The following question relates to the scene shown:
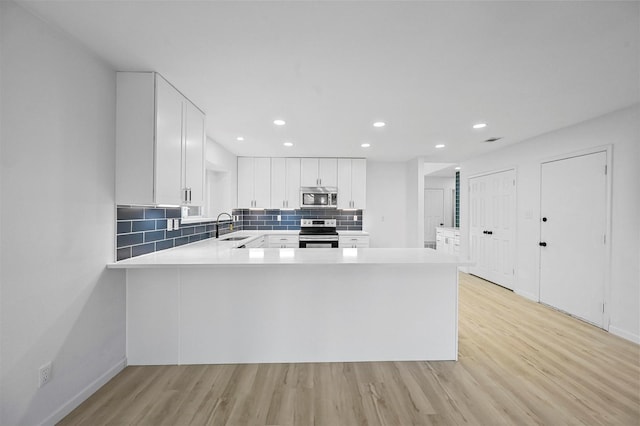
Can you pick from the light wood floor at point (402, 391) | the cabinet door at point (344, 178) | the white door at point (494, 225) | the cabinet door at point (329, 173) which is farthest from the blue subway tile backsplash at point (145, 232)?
the white door at point (494, 225)

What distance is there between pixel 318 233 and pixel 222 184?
1.97 metres

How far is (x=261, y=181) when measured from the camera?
17.2 ft

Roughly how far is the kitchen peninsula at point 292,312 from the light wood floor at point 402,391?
0.12 m

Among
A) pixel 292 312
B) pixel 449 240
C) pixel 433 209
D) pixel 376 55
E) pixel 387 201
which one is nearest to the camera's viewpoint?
pixel 376 55

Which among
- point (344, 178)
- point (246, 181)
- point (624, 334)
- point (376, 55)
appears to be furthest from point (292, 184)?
point (624, 334)

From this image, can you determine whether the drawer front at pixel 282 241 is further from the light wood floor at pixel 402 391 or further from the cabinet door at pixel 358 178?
the light wood floor at pixel 402 391

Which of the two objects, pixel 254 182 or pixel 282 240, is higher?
pixel 254 182

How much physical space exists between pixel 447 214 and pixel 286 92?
7.42m

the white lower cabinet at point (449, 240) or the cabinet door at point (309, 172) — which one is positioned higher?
the cabinet door at point (309, 172)

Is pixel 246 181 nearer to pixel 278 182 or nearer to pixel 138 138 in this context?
pixel 278 182

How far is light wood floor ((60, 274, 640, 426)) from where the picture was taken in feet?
5.69

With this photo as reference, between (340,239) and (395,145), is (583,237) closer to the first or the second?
(395,145)

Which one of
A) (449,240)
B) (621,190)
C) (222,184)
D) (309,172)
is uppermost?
(309,172)

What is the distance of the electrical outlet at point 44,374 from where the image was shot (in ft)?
5.08
